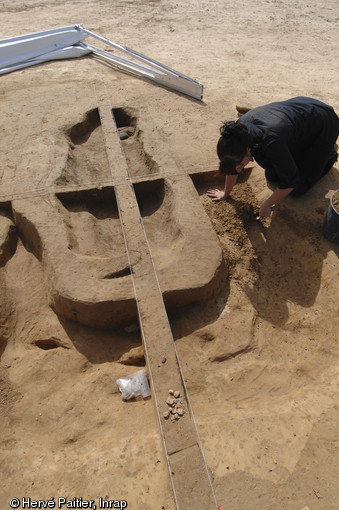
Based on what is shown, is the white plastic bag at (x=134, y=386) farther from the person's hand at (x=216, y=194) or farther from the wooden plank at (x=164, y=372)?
the person's hand at (x=216, y=194)

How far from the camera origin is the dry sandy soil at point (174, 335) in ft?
6.08

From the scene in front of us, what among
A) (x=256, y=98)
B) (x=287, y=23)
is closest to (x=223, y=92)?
(x=256, y=98)

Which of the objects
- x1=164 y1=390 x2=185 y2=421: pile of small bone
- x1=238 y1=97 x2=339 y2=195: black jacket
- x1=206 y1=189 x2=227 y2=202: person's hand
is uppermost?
x1=238 y1=97 x2=339 y2=195: black jacket

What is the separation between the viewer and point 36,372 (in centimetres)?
231

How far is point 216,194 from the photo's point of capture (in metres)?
3.42

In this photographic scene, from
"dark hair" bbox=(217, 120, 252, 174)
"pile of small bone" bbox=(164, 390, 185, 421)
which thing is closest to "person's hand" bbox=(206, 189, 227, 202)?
"dark hair" bbox=(217, 120, 252, 174)

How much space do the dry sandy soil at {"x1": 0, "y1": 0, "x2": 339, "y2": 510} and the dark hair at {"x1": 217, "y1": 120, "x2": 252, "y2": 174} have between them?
0.76 metres

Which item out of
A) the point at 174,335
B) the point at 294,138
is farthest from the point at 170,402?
the point at 294,138

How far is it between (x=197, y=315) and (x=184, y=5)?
8.92 m

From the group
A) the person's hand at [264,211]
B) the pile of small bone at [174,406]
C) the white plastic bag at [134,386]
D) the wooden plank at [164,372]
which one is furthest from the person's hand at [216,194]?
the pile of small bone at [174,406]

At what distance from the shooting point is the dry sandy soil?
1854 mm

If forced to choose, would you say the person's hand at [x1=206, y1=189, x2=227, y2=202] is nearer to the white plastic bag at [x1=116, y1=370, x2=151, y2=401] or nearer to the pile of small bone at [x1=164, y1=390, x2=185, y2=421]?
the white plastic bag at [x1=116, y1=370, x2=151, y2=401]

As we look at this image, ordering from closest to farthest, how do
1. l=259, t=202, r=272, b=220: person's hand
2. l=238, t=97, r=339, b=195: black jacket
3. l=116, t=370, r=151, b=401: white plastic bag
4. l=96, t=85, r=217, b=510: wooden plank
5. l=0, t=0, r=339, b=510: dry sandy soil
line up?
l=96, t=85, r=217, b=510: wooden plank < l=0, t=0, r=339, b=510: dry sandy soil < l=116, t=370, r=151, b=401: white plastic bag < l=238, t=97, r=339, b=195: black jacket < l=259, t=202, r=272, b=220: person's hand

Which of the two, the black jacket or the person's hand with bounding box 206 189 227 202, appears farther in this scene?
the person's hand with bounding box 206 189 227 202
